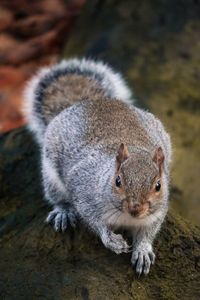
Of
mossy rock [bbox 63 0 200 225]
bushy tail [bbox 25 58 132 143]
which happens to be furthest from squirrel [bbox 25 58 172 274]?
mossy rock [bbox 63 0 200 225]

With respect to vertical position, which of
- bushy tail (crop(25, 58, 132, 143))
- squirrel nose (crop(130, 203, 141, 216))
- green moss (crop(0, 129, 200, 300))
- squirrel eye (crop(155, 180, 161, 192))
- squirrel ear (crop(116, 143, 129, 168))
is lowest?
green moss (crop(0, 129, 200, 300))

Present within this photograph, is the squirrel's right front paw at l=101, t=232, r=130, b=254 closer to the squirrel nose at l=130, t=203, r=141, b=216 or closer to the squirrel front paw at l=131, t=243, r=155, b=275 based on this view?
the squirrel front paw at l=131, t=243, r=155, b=275

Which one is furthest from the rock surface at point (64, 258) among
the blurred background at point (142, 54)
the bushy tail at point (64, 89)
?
the blurred background at point (142, 54)

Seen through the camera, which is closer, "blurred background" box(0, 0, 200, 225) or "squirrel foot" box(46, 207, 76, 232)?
"squirrel foot" box(46, 207, 76, 232)

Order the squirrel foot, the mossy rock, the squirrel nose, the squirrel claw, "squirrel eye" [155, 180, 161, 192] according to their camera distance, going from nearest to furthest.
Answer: the squirrel nose < "squirrel eye" [155, 180, 161, 192] < the squirrel claw < the squirrel foot < the mossy rock

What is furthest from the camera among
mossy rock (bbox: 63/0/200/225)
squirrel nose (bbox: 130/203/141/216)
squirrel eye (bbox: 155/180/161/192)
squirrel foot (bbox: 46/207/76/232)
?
mossy rock (bbox: 63/0/200/225)

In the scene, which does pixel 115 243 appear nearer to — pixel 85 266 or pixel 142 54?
pixel 85 266

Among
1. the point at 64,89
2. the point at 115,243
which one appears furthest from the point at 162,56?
the point at 115,243
